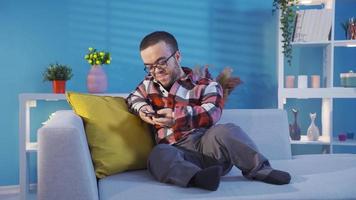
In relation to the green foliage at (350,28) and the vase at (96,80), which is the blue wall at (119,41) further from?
the green foliage at (350,28)

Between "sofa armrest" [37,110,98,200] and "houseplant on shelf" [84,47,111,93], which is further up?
"houseplant on shelf" [84,47,111,93]

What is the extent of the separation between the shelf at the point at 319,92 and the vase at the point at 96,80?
131 cm

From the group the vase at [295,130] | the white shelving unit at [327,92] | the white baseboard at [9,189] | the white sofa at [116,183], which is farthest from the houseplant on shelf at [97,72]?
the vase at [295,130]

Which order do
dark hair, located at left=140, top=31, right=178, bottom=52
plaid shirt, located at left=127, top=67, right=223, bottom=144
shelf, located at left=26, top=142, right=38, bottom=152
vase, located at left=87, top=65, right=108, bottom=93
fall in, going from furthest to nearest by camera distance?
vase, located at left=87, top=65, right=108, bottom=93
shelf, located at left=26, top=142, right=38, bottom=152
dark hair, located at left=140, top=31, right=178, bottom=52
plaid shirt, located at left=127, top=67, right=223, bottom=144

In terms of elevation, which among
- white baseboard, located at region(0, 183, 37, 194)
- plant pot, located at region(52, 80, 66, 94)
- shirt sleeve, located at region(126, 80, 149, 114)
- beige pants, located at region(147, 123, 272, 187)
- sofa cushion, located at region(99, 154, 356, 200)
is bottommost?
white baseboard, located at region(0, 183, 37, 194)

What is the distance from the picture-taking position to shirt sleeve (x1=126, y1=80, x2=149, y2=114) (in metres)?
1.72

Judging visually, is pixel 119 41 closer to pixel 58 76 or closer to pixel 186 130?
pixel 58 76

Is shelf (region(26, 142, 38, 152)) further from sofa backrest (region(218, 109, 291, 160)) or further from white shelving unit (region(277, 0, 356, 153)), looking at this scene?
white shelving unit (region(277, 0, 356, 153))

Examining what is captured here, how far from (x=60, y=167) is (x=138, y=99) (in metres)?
0.61

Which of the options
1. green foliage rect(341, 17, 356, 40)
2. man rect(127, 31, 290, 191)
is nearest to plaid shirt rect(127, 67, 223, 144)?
man rect(127, 31, 290, 191)

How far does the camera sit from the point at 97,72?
99.8 inches

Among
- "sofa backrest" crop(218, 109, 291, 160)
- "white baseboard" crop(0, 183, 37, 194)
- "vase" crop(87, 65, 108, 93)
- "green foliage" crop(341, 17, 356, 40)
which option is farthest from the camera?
"green foliage" crop(341, 17, 356, 40)

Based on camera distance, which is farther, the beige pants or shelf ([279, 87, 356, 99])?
shelf ([279, 87, 356, 99])

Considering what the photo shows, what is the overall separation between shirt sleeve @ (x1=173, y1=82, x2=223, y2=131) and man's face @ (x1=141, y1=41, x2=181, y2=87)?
0.16 metres
